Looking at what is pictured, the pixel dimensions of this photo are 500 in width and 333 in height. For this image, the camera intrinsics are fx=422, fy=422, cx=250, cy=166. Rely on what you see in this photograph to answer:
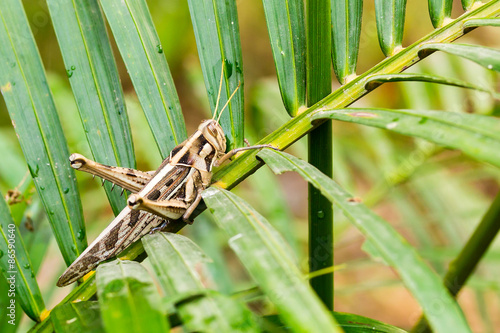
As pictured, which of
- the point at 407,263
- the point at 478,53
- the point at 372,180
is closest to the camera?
the point at 407,263

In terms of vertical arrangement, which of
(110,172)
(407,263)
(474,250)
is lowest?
(474,250)

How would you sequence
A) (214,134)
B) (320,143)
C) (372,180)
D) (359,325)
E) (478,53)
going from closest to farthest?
(478,53), (359,325), (320,143), (214,134), (372,180)

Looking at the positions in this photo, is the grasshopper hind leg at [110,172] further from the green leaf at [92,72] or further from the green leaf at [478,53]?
the green leaf at [478,53]

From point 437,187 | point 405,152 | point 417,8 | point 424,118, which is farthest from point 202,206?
point 417,8

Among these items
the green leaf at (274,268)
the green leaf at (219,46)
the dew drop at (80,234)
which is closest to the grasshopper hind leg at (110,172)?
the dew drop at (80,234)

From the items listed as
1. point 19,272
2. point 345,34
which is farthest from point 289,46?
point 19,272

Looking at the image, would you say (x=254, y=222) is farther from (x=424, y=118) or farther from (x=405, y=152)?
(x=405, y=152)

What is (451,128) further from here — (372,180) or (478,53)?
(372,180)
